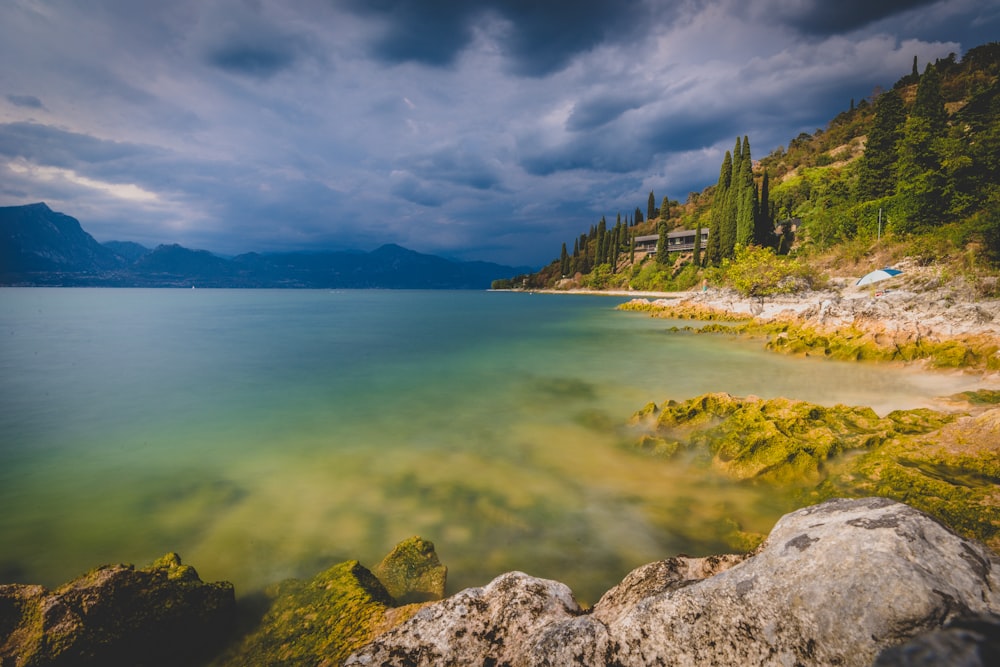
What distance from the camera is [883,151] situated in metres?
44.1

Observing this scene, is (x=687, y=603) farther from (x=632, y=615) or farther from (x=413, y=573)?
(x=413, y=573)

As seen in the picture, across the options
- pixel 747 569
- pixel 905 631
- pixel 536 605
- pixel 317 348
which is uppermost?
pixel 905 631

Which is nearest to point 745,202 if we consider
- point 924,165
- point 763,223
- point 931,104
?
point 763,223

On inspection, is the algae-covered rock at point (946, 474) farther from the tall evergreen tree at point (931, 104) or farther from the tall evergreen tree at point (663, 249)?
the tall evergreen tree at point (663, 249)

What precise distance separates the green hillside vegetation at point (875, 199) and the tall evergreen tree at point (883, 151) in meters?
0.10

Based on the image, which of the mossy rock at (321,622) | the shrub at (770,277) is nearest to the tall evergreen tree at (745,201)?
the shrub at (770,277)

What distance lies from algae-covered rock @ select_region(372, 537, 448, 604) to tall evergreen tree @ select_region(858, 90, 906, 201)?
57659 mm

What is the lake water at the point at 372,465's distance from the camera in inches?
238

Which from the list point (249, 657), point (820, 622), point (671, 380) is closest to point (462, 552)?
point (249, 657)

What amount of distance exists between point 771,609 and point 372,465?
26.5 feet

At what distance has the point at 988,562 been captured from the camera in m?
2.39

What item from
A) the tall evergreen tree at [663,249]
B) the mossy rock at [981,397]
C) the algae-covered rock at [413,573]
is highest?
the tall evergreen tree at [663,249]

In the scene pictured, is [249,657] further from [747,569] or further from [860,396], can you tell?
[860,396]

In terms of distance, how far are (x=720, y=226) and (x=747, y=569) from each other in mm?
78855
